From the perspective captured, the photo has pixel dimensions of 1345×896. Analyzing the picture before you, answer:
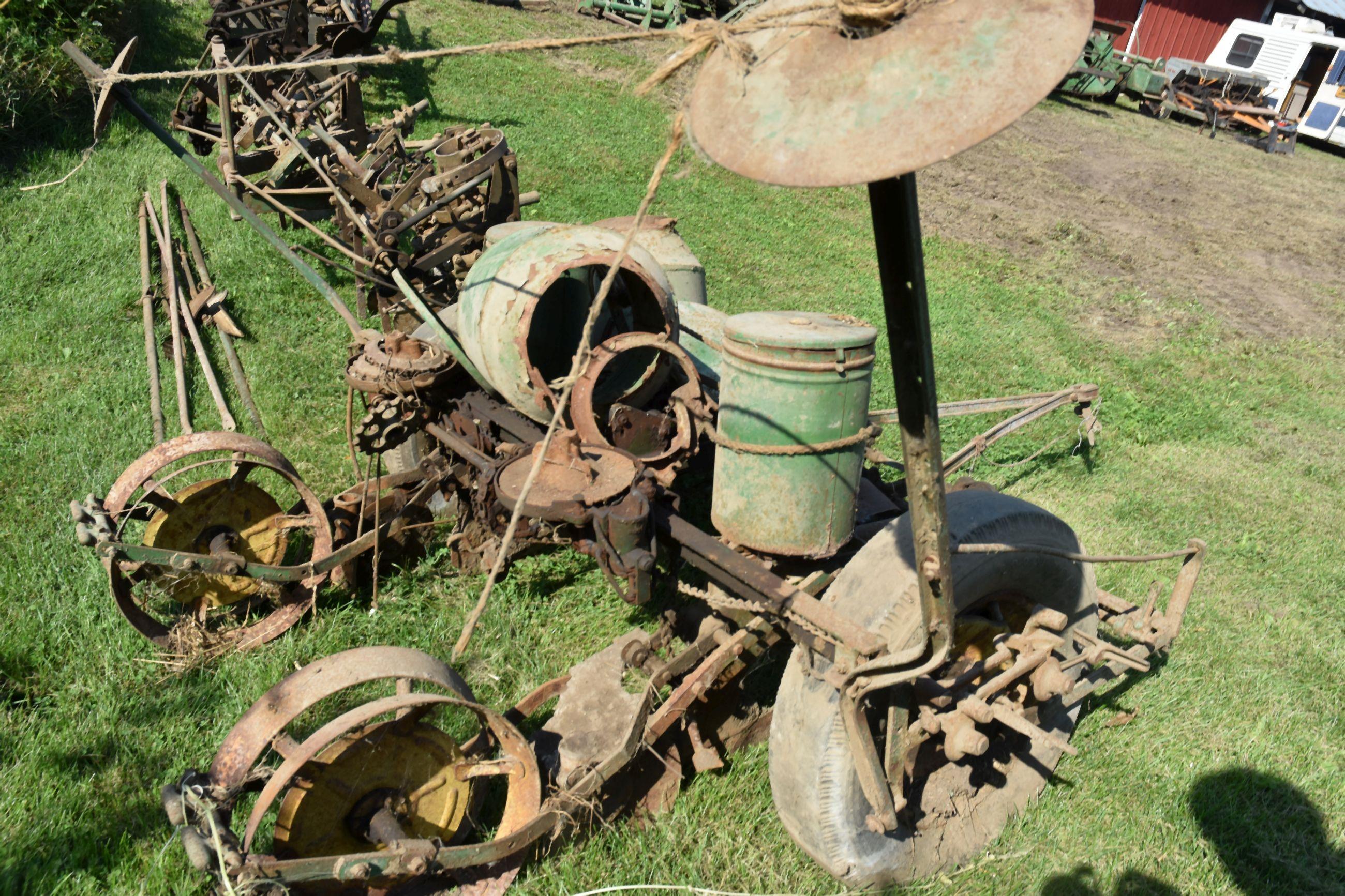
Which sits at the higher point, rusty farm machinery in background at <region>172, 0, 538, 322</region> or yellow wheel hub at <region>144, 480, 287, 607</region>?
rusty farm machinery in background at <region>172, 0, 538, 322</region>

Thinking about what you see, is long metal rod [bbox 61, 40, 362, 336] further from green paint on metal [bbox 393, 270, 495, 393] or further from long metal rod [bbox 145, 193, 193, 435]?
long metal rod [bbox 145, 193, 193, 435]

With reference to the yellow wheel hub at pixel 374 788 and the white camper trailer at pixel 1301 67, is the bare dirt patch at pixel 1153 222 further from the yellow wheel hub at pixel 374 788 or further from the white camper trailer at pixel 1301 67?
the yellow wheel hub at pixel 374 788

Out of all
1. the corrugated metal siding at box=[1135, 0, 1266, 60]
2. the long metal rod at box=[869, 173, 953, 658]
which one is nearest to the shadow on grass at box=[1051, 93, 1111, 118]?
the corrugated metal siding at box=[1135, 0, 1266, 60]

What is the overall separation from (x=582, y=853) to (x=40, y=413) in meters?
4.61

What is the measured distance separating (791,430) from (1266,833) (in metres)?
2.49

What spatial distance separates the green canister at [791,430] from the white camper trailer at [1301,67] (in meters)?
26.0

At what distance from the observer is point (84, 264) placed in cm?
720

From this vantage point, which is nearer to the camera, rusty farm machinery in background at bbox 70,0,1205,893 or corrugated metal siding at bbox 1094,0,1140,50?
rusty farm machinery in background at bbox 70,0,1205,893

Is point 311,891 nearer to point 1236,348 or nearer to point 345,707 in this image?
point 345,707

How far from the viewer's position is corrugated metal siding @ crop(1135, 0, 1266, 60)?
2680cm

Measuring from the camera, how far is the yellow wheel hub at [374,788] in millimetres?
2625

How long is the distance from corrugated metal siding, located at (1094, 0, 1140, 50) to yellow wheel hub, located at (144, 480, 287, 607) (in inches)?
1200

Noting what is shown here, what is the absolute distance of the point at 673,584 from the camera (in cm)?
425

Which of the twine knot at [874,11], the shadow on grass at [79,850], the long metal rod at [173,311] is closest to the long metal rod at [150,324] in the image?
the long metal rod at [173,311]
